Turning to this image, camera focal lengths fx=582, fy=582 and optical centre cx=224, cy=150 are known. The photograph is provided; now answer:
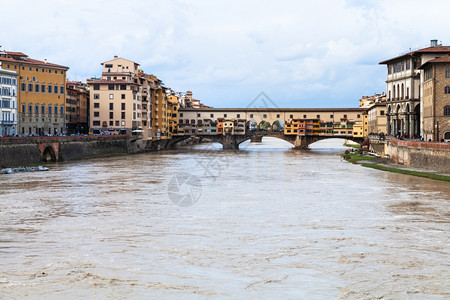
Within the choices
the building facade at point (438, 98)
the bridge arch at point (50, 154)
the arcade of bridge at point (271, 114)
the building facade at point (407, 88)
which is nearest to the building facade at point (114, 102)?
the bridge arch at point (50, 154)

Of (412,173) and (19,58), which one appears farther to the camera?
(19,58)

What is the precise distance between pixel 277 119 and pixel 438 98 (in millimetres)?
62235

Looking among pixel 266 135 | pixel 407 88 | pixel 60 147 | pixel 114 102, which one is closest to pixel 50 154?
pixel 60 147

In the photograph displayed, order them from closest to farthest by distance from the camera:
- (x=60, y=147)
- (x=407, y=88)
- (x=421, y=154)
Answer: (x=421, y=154), (x=60, y=147), (x=407, y=88)

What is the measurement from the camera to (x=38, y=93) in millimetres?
71188

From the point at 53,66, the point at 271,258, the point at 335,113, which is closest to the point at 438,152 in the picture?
the point at 271,258

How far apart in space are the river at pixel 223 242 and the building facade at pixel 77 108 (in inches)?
2152

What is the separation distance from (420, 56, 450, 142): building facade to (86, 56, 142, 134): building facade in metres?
Result: 43.2

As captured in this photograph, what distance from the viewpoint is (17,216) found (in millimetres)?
24469

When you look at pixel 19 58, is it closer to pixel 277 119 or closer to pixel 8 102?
pixel 8 102

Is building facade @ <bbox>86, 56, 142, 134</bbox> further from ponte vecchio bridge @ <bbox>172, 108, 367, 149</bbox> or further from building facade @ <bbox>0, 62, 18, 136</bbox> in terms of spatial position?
ponte vecchio bridge @ <bbox>172, 108, 367, 149</bbox>

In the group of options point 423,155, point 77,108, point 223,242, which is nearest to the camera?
point 223,242

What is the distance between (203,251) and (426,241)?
767 centimetres

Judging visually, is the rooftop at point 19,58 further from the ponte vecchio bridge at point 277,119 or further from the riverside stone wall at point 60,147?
the ponte vecchio bridge at point 277,119
